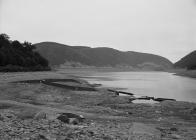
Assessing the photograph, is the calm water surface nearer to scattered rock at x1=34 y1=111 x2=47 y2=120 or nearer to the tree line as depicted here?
the tree line

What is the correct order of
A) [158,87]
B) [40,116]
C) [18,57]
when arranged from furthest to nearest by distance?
[18,57], [158,87], [40,116]

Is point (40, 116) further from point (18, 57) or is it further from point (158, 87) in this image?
point (18, 57)

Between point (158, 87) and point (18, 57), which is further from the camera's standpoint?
point (18, 57)

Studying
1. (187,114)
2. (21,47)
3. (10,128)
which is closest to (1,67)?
(21,47)

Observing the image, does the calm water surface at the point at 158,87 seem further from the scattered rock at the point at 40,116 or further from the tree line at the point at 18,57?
the scattered rock at the point at 40,116

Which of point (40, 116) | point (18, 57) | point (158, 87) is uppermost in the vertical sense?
Answer: point (18, 57)

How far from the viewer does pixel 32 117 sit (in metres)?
14.4

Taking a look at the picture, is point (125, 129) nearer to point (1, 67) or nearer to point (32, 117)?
point (32, 117)

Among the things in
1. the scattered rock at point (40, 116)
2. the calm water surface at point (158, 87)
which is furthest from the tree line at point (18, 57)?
the scattered rock at point (40, 116)

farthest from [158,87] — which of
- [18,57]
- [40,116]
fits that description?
[18,57]

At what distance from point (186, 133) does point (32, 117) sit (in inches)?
302

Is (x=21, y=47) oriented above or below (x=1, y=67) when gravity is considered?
above

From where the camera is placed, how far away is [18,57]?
87.4 metres

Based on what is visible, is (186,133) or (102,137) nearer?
(102,137)
